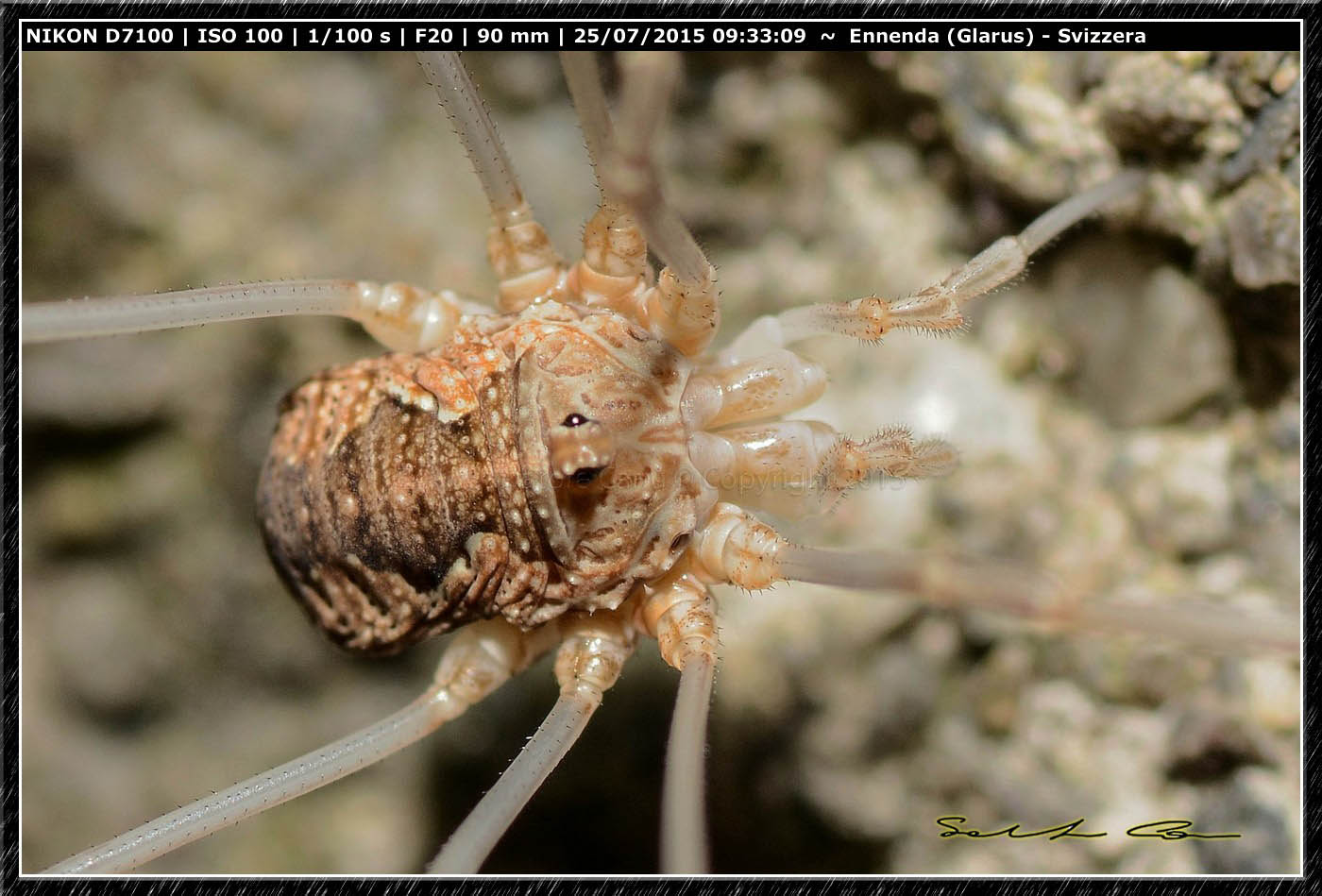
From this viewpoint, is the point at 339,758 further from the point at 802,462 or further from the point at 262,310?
the point at 802,462

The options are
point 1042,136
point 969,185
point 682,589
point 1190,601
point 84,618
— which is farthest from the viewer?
point 84,618

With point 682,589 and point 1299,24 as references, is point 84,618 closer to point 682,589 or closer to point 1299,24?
point 682,589

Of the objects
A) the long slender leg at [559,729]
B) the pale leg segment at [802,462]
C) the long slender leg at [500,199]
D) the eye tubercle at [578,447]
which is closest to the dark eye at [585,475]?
the eye tubercle at [578,447]

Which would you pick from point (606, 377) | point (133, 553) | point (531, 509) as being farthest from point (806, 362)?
point (133, 553)

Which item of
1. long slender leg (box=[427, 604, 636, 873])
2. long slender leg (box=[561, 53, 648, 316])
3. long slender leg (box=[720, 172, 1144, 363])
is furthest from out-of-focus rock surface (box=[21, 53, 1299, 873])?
long slender leg (box=[427, 604, 636, 873])
